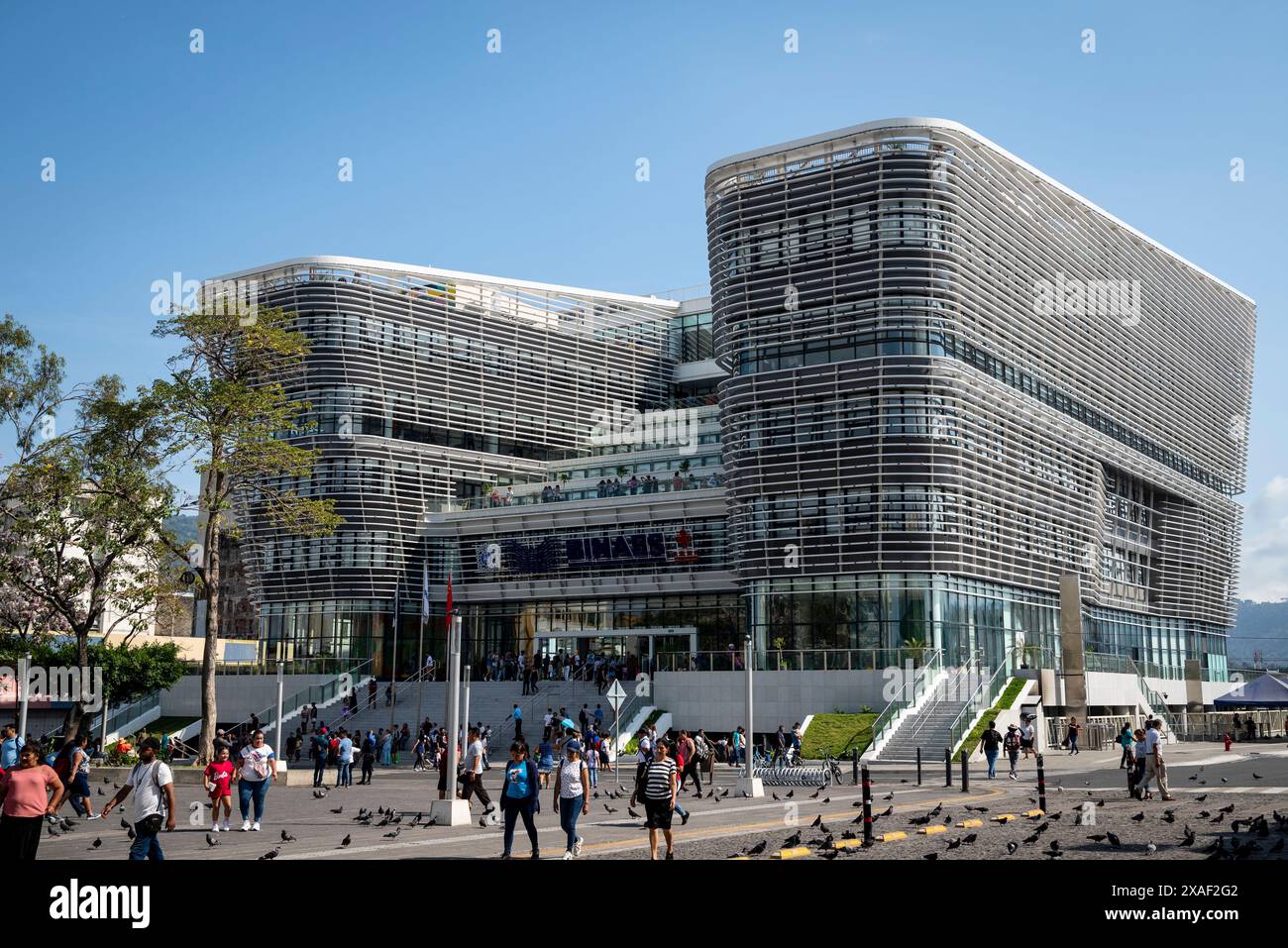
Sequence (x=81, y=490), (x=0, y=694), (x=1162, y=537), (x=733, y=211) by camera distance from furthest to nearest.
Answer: (x=1162, y=537), (x=0, y=694), (x=733, y=211), (x=81, y=490)

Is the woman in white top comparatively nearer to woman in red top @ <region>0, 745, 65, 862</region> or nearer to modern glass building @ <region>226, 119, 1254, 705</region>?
woman in red top @ <region>0, 745, 65, 862</region>

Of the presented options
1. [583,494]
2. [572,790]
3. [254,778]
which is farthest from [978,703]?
[572,790]

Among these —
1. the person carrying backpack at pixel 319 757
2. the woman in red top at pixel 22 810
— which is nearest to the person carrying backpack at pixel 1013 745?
the person carrying backpack at pixel 319 757

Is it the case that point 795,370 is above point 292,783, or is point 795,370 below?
above

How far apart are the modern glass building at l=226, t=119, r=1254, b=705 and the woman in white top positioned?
3618 centimetres

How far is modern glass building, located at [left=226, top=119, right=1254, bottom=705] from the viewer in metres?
57.8

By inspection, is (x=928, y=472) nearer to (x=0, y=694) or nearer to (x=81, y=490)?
(x=81, y=490)

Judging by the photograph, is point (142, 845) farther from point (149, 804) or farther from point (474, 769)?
point (474, 769)

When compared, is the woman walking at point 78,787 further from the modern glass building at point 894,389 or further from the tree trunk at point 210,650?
the modern glass building at point 894,389

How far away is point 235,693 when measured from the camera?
72500mm

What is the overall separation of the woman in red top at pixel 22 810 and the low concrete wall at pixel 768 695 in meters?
40.7

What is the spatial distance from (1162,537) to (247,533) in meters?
61.4
